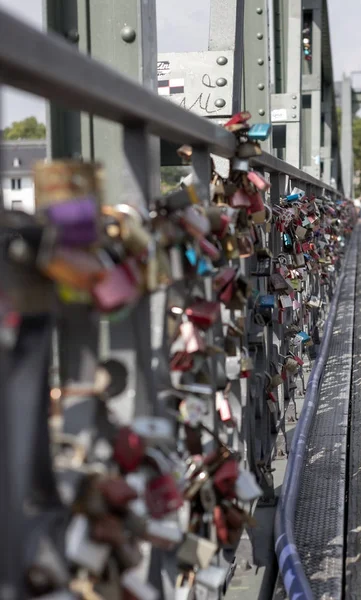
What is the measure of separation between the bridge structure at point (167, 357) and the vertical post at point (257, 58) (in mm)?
1122

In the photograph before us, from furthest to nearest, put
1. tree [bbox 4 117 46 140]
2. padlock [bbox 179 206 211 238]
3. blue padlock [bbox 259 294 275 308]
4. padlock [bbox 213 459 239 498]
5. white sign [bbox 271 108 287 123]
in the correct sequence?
1. tree [bbox 4 117 46 140]
2. white sign [bbox 271 108 287 123]
3. blue padlock [bbox 259 294 275 308]
4. padlock [bbox 213 459 239 498]
5. padlock [bbox 179 206 211 238]

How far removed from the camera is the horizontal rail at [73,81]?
98 cm

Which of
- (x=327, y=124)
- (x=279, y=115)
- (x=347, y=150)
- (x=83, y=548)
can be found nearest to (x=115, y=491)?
(x=83, y=548)

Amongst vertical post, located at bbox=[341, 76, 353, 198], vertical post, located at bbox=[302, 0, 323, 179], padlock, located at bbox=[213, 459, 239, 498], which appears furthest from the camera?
vertical post, located at bbox=[341, 76, 353, 198]

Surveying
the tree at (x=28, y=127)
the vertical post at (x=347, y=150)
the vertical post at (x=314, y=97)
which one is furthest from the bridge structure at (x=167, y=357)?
the vertical post at (x=347, y=150)

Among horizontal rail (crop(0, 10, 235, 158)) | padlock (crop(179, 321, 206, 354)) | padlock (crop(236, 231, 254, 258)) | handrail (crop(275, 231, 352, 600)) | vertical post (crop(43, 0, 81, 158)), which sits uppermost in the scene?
vertical post (crop(43, 0, 81, 158))

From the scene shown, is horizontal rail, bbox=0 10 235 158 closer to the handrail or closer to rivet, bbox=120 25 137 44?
rivet, bbox=120 25 137 44

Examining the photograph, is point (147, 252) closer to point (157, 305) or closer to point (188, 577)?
point (157, 305)

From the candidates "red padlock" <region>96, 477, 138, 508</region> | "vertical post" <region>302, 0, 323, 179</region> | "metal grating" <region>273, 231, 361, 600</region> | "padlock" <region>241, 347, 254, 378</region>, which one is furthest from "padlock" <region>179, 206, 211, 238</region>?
"vertical post" <region>302, 0, 323, 179</region>

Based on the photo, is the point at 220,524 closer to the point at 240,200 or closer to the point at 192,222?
the point at 192,222

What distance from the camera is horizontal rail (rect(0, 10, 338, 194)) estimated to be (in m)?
0.98

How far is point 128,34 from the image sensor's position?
2.65 metres

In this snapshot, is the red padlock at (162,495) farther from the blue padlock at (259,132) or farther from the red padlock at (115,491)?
the blue padlock at (259,132)

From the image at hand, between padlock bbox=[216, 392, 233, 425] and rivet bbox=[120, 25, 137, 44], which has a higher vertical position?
rivet bbox=[120, 25, 137, 44]
